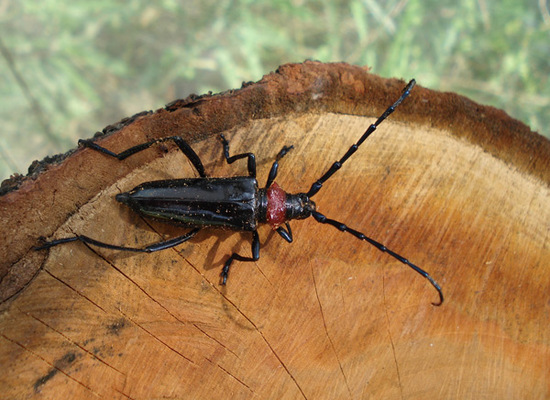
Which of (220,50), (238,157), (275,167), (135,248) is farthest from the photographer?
(220,50)

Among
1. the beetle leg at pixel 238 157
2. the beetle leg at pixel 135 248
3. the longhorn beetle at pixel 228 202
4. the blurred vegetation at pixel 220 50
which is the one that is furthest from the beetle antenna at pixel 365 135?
the blurred vegetation at pixel 220 50

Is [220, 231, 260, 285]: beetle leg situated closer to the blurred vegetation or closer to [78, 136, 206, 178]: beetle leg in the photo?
[78, 136, 206, 178]: beetle leg

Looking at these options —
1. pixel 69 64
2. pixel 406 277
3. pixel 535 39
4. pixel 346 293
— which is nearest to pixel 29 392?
pixel 346 293

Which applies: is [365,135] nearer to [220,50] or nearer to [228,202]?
[228,202]

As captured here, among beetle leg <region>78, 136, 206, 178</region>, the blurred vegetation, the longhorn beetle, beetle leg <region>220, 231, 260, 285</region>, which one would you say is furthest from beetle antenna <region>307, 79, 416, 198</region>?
the blurred vegetation

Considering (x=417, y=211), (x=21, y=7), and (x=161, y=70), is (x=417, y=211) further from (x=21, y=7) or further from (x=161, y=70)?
(x=21, y=7)

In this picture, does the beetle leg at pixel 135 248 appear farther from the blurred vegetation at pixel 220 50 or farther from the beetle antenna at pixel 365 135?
the blurred vegetation at pixel 220 50

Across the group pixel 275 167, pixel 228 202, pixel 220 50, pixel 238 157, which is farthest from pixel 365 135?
pixel 220 50
